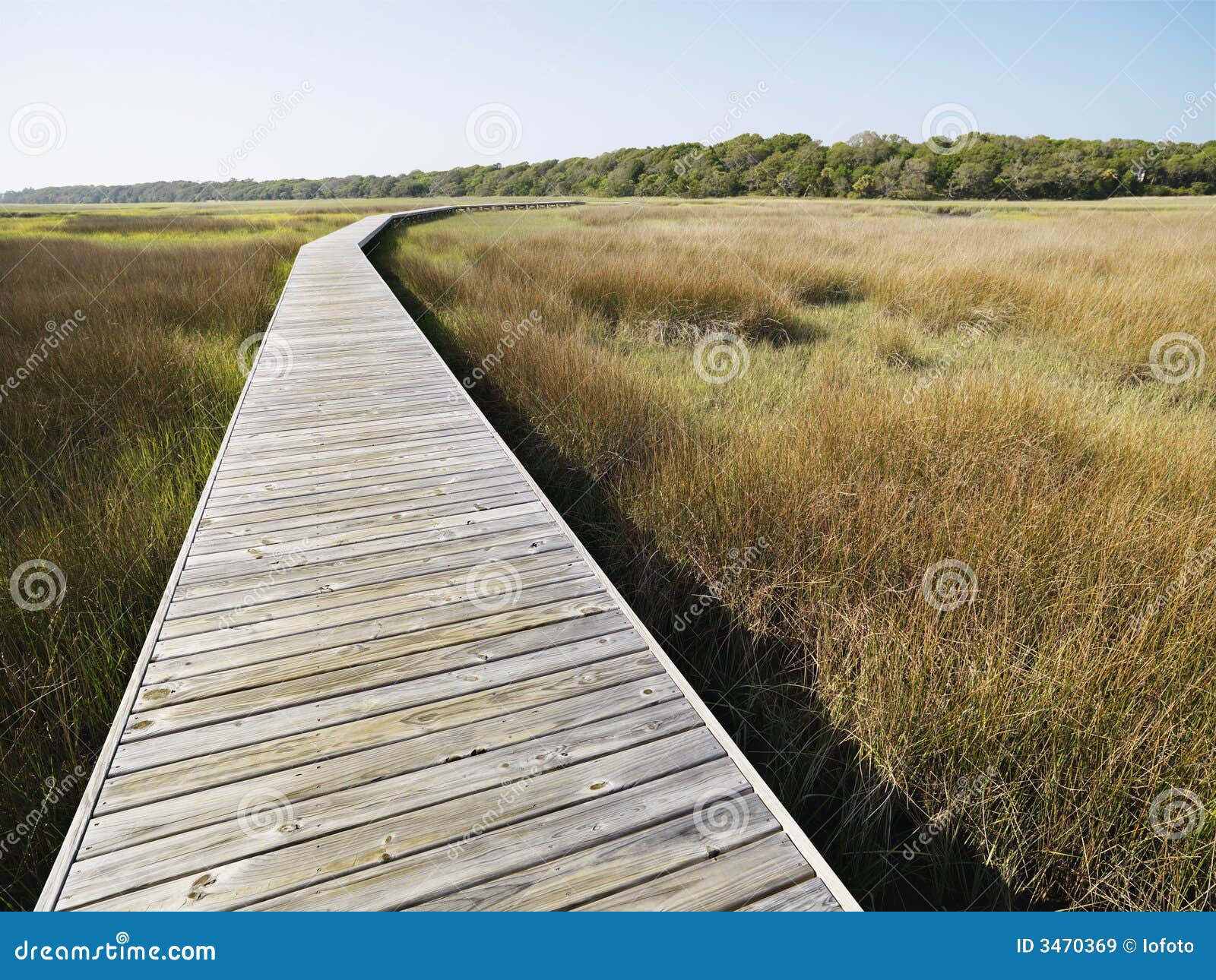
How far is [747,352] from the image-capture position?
22.3ft

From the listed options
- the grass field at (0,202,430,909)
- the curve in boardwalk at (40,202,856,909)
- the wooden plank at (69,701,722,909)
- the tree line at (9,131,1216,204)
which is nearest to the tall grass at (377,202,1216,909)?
the curve in boardwalk at (40,202,856,909)

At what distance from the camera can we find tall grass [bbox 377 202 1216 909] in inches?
74.5

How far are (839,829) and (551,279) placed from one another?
27.0ft

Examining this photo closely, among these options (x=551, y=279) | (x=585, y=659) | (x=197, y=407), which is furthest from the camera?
(x=551, y=279)

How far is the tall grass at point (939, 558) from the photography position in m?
1.89

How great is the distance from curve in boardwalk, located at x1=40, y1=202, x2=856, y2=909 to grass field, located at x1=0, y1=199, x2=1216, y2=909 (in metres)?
0.54

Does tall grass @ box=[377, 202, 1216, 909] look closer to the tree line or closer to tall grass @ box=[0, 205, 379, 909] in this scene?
tall grass @ box=[0, 205, 379, 909]

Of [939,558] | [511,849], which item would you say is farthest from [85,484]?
[939,558]

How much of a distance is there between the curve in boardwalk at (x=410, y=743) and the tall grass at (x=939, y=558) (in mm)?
560

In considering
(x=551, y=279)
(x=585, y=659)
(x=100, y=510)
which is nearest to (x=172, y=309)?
(x=551, y=279)

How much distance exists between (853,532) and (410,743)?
215 cm

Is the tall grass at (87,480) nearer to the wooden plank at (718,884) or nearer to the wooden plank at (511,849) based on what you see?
the wooden plank at (511,849)

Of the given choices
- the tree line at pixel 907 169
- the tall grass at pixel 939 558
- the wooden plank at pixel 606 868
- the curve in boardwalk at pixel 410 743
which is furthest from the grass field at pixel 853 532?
the tree line at pixel 907 169
